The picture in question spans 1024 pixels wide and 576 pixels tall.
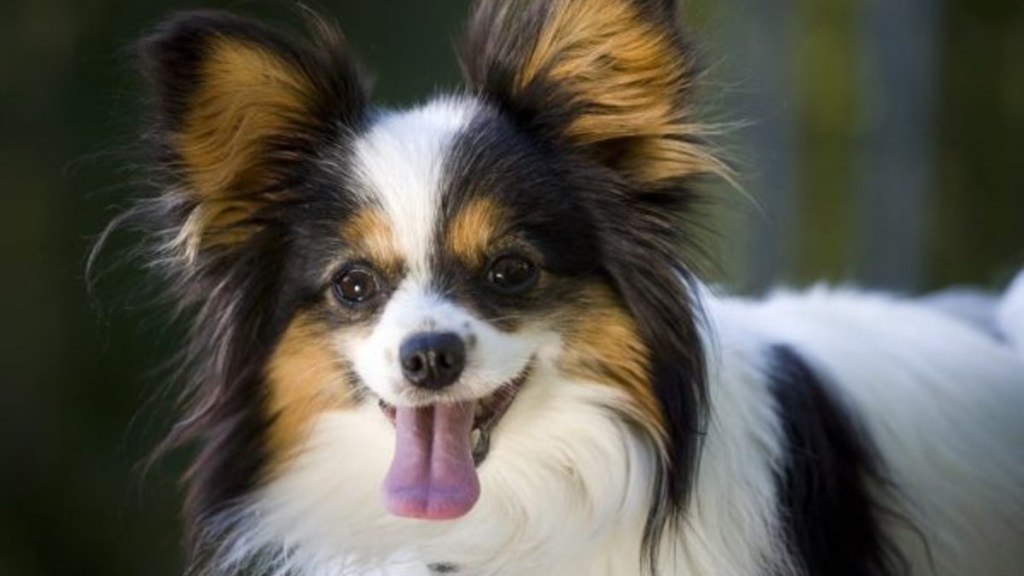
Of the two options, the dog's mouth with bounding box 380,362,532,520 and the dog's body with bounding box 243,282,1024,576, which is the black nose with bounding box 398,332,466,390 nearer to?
the dog's mouth with bounding box 380,362,532,520

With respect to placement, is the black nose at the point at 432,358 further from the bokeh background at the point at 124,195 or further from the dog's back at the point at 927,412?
the bokeh background at the point at 124,195

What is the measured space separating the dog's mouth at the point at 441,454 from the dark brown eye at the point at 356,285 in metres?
0.20

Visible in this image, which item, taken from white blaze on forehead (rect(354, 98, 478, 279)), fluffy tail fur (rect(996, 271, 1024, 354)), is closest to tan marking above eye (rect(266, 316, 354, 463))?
white blaze on forehead (rect(354, 98, 478, 279))

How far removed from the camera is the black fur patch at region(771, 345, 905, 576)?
383 centimetres

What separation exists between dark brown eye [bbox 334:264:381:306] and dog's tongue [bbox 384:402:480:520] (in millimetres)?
217

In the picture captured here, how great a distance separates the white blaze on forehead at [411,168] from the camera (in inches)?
142

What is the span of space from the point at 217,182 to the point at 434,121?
16.7 inches

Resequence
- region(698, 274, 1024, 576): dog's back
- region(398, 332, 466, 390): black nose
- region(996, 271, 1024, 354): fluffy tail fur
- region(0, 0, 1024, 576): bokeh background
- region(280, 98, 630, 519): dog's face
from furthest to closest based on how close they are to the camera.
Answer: region(0, 0, 1024, 576): bokeh background < region(996, 271, 1024, 354): fluffy tail fur < region(698, 274, 1024, 576): dog's back < region(280, 98, 630, 519): dog's face < region(398, 332, 466, 390): black nose

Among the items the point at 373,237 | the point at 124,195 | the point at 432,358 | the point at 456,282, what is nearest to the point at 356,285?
the point at 373,237

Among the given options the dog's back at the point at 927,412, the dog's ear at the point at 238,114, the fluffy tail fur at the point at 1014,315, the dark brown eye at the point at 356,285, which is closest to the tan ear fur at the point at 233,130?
the dog's ear at the point at 238,114

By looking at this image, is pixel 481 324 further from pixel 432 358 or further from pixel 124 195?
pixel 124 195

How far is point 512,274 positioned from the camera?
11.9 ft

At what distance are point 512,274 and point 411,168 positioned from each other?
0.27 metres

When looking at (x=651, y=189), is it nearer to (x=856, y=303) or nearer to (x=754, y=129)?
(x=856, y=303)
